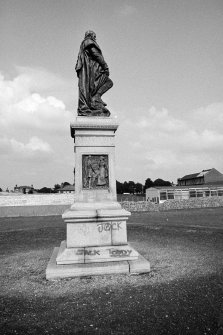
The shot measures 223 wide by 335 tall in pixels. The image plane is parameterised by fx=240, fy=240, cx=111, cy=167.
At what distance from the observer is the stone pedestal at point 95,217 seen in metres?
5.08

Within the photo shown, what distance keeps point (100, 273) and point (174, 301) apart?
5.51 ft

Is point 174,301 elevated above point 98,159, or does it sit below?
below

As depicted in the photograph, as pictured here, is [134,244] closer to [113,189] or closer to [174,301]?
[113,189]

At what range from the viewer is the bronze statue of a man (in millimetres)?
6562

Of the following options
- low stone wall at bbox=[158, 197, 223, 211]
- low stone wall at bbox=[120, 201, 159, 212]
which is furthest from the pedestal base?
low stone wall at bbox=[158, 197, 223, 211]

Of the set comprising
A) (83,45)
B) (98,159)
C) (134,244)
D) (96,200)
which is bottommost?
(134,244)

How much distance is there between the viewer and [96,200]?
5832mm

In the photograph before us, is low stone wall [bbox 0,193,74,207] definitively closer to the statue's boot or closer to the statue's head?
the statue's boot

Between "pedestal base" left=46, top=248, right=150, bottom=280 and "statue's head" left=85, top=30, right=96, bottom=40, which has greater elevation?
"statue's head" left=85, top=30, right=96, bottom=40

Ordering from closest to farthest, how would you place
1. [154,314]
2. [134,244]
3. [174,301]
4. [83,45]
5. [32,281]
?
[154,314], [174,301], [32,281], [83,45], [134,244]

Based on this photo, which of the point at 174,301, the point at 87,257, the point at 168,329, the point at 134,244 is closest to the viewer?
the point at 168,329

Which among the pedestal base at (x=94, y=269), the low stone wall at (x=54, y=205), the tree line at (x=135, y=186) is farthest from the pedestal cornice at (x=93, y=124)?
the tree line at (x=135, y=186)

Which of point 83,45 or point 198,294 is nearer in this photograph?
point 198,294

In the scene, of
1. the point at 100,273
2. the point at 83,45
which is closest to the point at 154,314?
the point at 100,273
